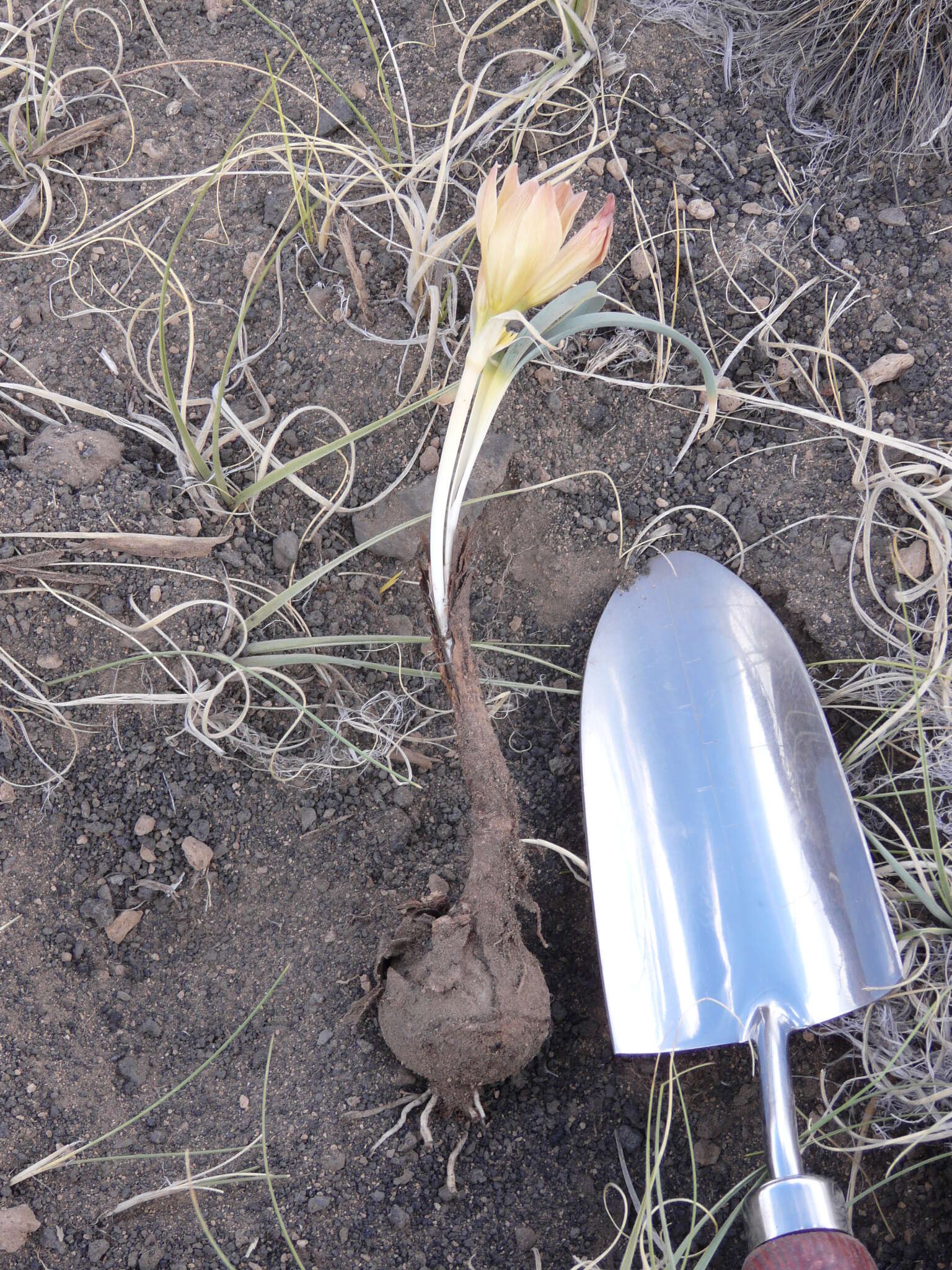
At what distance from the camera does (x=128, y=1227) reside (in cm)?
92

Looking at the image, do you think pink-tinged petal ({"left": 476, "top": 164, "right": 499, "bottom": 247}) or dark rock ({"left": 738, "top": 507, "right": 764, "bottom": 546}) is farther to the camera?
dark rock ({"left": 738, "top": 507, "right": 764, "bottom": 546})

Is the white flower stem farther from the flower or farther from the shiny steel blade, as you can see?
the shiny steel blade

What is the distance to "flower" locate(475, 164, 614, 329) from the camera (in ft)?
2.50

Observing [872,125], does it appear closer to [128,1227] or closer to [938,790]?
[938,790]

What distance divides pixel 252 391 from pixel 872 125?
32.6 inches

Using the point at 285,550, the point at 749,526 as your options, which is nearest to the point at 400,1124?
the point at 285,550

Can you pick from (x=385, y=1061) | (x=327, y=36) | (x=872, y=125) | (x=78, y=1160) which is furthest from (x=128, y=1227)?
(x=872, y=125)

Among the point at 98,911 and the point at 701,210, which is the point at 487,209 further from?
the point at 98,911

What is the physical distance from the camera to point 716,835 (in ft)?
3.31

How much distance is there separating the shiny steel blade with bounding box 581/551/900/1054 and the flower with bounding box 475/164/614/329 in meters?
0.39

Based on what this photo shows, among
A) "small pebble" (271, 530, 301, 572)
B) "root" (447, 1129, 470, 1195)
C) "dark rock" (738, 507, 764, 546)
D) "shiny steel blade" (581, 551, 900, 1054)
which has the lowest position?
"root" (447, 1129, 470, 1195)

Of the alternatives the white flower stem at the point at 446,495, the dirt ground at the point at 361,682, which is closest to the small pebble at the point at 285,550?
the dirt ground at the point at 361,682

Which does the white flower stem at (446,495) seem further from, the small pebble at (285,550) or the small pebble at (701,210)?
the small pebble at (701,210)

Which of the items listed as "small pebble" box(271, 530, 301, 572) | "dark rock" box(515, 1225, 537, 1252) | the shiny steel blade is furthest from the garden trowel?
"small pebble" box(271, 530, 301, 572)
